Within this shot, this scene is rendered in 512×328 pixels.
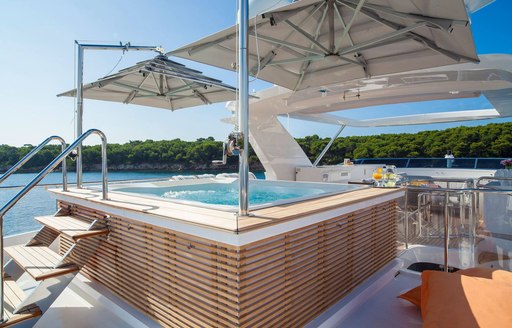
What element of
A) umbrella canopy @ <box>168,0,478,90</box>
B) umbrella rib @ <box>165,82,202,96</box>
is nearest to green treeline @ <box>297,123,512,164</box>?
umbrella rib @ <box>165,82,202,96</box>

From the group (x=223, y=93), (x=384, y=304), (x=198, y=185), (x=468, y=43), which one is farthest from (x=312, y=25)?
(x=198, y=185)

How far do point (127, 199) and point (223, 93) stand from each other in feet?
8.90

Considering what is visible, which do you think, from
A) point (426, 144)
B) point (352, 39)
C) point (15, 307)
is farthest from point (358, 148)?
point (15, 307)

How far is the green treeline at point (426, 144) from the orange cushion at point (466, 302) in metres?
15.3

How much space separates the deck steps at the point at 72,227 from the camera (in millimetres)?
2229

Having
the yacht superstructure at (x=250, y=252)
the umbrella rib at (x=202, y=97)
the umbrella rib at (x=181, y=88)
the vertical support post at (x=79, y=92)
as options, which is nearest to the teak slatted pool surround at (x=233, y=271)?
the yacht superstructure at (x=250, y=252)

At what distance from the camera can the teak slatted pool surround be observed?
1.54 metres

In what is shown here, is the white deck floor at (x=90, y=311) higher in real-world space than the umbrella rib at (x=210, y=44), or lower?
lower

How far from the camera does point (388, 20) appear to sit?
284cm

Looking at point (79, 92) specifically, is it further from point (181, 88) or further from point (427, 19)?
point (427, 19)

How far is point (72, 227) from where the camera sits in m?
2.43

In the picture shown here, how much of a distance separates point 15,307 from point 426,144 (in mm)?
21016

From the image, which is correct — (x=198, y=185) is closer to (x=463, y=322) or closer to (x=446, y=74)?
(x=463, y=322)

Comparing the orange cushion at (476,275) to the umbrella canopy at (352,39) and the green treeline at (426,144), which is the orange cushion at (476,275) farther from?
the green treeline at (426,144)
